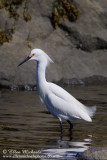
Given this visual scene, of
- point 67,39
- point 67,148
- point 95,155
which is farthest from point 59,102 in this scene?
point 67,39

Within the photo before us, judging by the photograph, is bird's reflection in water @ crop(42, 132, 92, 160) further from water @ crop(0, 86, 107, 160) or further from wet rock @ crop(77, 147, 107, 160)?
wet rock @ crop(77, 147, 107, 160)

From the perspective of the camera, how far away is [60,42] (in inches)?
708

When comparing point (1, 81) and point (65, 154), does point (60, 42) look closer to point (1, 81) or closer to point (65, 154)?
point (1, 81)

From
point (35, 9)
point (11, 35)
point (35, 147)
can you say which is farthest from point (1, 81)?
point (35, 147)

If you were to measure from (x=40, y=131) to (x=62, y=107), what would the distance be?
2.10 ft

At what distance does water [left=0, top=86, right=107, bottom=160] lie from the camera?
29.6 feet

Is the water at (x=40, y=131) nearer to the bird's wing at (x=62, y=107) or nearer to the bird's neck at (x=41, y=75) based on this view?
the bird's wing at (x=62, y=107)

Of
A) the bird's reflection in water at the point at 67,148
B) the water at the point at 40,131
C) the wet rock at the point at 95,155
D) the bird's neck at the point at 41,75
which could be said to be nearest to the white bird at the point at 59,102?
the bird's neck at the point at 41,75

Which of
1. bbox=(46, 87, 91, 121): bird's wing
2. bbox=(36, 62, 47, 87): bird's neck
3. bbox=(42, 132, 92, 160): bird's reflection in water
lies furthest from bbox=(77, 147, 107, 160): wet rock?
bbox=(36, 62, 47, 87): bird's neck

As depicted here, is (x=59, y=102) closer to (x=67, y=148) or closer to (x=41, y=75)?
(x=41, y=75)

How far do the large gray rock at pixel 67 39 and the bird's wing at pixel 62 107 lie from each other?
18.8ft

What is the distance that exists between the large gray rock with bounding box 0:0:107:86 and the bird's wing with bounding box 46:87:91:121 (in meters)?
5.73

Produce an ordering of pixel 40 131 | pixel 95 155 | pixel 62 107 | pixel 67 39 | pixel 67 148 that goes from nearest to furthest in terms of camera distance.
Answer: pixel 95 155 → pixel 67 148 → pixel 40 131 → pixel 62 107 → pixel 67 39

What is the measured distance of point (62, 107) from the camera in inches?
434
